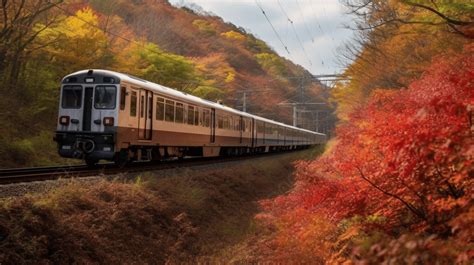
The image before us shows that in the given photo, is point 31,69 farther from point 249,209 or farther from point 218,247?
point 218,247

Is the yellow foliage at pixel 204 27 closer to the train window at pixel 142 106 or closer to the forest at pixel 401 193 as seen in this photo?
the train window at pixel 142 106

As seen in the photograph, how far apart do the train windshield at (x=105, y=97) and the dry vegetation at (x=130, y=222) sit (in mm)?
2166

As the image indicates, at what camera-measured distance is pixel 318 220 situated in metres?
8.04

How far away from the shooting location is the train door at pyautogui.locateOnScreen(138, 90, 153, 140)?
43.8ft

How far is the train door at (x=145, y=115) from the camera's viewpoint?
13352 mm

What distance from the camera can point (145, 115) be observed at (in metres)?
13.6

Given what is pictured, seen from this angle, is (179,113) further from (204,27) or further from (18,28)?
(204,27)

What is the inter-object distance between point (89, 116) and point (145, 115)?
1.68 m

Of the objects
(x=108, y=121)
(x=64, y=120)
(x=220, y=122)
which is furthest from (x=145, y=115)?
(x=220, y=122)

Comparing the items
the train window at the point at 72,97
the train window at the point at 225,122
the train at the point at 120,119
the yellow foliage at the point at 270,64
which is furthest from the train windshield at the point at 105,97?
the yellow foliage at the point at 270,64

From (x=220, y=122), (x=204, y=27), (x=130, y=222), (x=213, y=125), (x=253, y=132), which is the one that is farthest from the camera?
(x=204, y=27)

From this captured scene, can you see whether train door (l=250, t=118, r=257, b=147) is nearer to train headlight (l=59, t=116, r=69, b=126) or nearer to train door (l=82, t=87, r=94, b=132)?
train door (l=82, t=87, r=94, b=132)

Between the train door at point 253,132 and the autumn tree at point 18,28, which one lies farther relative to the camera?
the train door at point 253,132

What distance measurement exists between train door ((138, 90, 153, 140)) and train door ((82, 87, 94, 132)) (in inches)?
53.8
